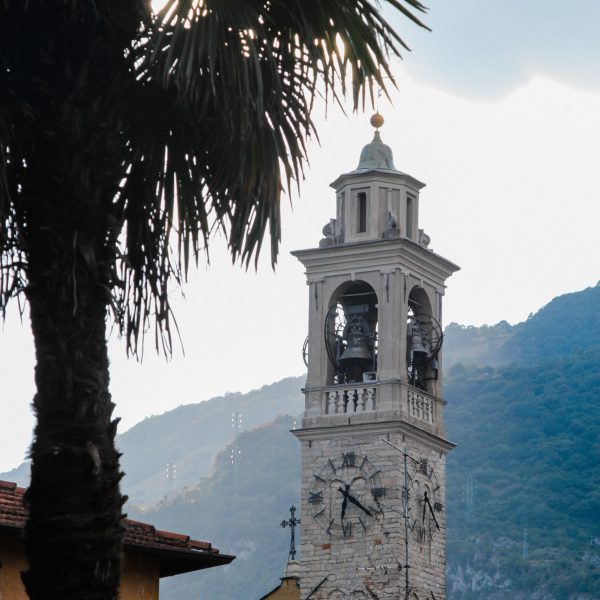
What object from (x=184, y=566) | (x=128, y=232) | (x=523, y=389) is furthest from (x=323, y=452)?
(x=523, y=389)

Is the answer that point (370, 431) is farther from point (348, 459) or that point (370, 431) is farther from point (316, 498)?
point (316, 498)

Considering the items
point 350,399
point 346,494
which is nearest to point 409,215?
point 350,399

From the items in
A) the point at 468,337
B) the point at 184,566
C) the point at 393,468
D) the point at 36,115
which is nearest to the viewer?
the point at 36,115

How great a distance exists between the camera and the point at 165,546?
62.4 ft

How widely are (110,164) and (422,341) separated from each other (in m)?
29.1

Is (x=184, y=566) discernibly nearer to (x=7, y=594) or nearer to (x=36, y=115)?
(x=7, y=594)

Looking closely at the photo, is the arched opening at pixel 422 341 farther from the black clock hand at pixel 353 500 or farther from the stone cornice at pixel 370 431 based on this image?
the black clock hand at pixel 353 500

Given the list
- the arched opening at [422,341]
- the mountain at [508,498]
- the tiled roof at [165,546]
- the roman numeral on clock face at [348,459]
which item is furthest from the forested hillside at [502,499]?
the tiled roof at [165,546]

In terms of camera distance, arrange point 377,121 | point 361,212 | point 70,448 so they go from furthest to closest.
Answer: point 377,121
point 361,212
point 70,448

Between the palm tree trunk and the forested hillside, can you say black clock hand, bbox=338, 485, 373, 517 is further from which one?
the forested hillside

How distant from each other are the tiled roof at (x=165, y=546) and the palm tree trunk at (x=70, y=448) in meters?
7.75

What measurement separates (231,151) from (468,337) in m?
165

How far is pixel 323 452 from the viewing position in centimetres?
3850

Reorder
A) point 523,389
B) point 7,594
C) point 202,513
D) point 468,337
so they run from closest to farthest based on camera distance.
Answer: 1. point 7,594
2. point 523,389
3. point 202,513
4. point 468,337
